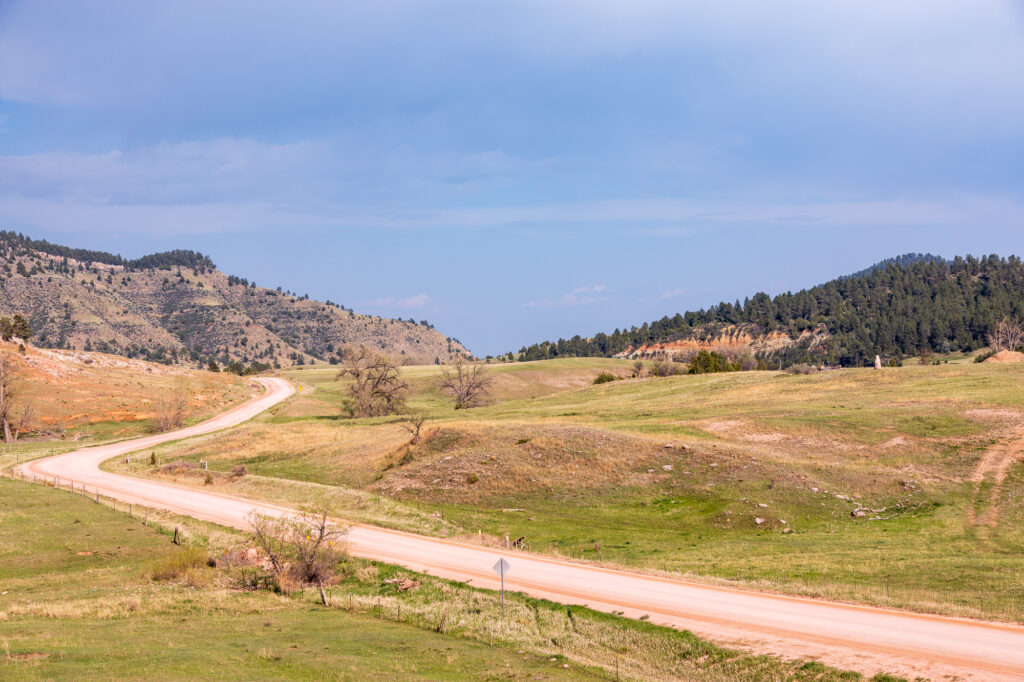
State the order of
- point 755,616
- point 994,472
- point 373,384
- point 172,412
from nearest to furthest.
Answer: point 755,616, point 994,472, point 172,412, point 373,384

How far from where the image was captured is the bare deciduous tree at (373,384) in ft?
351

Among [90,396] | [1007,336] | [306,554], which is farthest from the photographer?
[1007,336]

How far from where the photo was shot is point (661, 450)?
5772 cm

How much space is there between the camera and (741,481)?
51.2 metres

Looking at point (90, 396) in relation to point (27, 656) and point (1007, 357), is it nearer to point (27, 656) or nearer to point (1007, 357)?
point (27, 656)

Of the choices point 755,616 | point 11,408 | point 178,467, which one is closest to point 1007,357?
point 755,616

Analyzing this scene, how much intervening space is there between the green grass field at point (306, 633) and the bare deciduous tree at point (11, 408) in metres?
74.4

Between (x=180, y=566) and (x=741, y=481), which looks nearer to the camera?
(x=180, y=566)

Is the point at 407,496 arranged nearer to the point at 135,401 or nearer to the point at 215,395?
the point at 135,401

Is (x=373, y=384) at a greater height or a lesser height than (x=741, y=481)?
greater

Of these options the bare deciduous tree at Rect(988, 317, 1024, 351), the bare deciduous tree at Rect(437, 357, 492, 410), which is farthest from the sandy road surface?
the bare deciduous tree at Rect(988, 317, 1024, 351)

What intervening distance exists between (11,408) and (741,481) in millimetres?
103545

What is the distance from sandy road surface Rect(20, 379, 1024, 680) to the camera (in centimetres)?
2003

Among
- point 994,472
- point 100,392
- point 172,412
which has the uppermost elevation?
point 100,392
